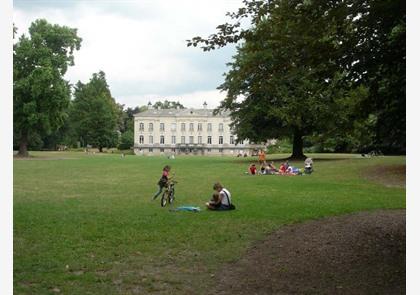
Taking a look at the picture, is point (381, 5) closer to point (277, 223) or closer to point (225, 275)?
point (225, 275)

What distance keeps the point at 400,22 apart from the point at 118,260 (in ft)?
19.4

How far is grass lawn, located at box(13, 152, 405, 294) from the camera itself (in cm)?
662

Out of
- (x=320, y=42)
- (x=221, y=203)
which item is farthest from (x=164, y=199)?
(x=320, y=42)

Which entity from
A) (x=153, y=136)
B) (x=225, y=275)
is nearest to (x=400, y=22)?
(x=225, y=275)

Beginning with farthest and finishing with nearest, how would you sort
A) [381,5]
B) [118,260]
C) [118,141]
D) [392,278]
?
[118,141], [118,260], [392,278], [381,5]

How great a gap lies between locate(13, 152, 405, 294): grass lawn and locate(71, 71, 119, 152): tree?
74663 mm

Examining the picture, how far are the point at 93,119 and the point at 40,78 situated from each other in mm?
41839

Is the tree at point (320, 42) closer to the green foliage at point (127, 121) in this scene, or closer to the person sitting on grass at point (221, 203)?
the person sitting on grass at point (221, 203)

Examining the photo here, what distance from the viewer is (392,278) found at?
6.70 m

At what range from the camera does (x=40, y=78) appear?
50.9 m

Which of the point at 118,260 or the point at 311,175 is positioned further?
the point at 311,175

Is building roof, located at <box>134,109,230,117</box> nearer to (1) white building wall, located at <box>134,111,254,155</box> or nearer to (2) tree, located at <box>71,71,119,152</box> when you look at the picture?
(1) white building wall, located at <box>134,111,254,155</box>

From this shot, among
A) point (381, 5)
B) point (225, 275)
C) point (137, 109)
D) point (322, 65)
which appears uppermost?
point (137, 109)

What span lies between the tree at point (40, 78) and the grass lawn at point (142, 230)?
114 ft
